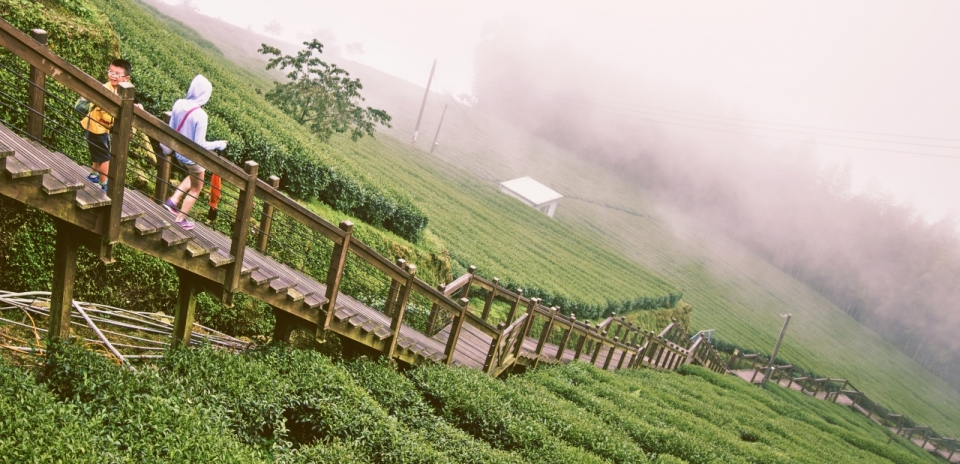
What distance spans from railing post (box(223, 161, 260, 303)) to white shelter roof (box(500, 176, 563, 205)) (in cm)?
4350

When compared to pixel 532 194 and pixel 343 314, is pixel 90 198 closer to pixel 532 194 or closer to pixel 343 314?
pixel 343 314

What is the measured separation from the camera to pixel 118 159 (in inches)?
184

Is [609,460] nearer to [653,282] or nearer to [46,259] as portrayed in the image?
[46,259]

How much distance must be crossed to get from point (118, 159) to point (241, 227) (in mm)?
1444

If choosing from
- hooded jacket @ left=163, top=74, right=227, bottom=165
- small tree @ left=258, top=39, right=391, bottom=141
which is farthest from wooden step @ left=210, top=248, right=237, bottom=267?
small tree @ left=258, top=39, right=391, bottom=141

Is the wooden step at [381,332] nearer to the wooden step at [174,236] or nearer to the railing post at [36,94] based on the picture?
the wooden step at [174,236]

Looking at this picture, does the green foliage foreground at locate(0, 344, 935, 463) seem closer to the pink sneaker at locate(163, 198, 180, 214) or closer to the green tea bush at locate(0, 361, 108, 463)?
the green tea bush at locate(0, 361, 108, 463)

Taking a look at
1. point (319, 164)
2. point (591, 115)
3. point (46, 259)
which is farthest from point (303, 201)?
point (591, 115)

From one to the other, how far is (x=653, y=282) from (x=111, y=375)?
130 feet

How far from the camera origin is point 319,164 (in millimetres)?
13219

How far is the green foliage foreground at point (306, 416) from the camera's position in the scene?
4242mm

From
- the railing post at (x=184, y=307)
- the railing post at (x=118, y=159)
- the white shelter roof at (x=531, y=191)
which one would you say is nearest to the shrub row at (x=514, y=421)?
the railing post at (x=184, y=307)

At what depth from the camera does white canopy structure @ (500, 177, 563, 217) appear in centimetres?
4934

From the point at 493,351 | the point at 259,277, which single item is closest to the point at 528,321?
the point at 493,351
